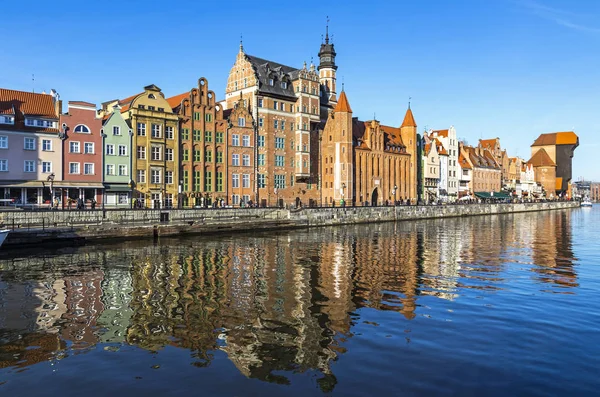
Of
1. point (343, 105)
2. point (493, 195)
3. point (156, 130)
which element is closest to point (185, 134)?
point (156, 130)

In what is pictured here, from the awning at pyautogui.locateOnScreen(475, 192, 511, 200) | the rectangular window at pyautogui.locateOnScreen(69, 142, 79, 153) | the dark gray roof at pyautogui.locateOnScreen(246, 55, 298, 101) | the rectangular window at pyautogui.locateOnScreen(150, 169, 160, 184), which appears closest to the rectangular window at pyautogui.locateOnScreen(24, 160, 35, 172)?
the rectangular window at pyautogui.locateOnScreen(69, 142, 79, 153)

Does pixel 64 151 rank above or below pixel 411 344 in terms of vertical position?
above

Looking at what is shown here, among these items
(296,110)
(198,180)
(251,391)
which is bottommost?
(251,391)

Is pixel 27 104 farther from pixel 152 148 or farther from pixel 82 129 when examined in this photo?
pixel 152 148

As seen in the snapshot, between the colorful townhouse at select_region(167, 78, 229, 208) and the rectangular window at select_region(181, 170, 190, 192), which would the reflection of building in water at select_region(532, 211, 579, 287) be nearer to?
the colorful townhouse at select_region(167, 78, 229, 208)

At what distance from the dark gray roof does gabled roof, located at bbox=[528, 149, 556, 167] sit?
415ft

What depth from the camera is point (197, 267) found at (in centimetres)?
2997

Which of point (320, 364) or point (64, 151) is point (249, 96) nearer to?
point (64, 151)

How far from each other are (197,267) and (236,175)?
4340cm

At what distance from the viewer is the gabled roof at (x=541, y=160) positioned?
170375mm

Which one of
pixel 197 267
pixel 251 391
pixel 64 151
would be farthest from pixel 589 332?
pixel 64 151

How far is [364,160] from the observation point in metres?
91.0

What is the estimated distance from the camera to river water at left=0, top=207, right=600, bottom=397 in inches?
479

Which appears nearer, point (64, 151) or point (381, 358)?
point (381, 358)
